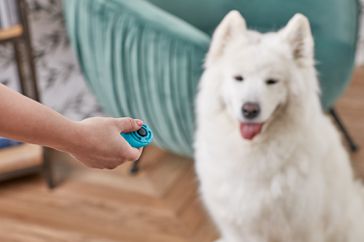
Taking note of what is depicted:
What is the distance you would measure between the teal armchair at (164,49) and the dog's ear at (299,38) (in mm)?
306

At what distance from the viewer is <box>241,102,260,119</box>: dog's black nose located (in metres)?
1.11

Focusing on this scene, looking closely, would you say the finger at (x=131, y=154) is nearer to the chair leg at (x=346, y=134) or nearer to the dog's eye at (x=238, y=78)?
the dog's eye at (x=238, y=78)

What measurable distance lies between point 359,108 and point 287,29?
3.50 ft

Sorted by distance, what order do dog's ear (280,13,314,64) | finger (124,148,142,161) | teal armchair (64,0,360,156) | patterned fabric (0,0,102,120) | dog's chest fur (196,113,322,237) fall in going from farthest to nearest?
patterned fabric (0,0,102,120) < teal armchair (64,0,360,156) < dog's chest fur (196,113,322,237) < dog's ear (280,13,314,64) < finger (124,148,142,161)

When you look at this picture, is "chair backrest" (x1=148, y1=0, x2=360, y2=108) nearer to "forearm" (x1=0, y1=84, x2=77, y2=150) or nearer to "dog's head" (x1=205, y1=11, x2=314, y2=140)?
"dog's head" (x1=205, y1=11, x2=314, y2=140)

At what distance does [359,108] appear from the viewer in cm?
207

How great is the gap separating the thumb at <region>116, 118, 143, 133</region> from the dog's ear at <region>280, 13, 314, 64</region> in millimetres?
471

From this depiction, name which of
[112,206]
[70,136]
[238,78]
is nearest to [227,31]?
[238,78]

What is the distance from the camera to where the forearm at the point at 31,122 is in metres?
0.60

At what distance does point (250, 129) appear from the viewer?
46.4 inches

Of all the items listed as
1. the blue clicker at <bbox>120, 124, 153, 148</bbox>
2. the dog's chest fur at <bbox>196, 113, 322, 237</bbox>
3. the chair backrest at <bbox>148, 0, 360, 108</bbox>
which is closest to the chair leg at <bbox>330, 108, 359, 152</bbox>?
the chair backrest at <bbox>148, 0, 360, 108</bbox>

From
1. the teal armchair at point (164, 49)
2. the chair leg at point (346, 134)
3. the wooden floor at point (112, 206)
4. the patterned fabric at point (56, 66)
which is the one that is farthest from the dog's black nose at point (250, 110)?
the patterned fabric at point (56, 66)

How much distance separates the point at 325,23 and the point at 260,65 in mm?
460

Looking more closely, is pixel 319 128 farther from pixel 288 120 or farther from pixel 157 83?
pixel 157 83
